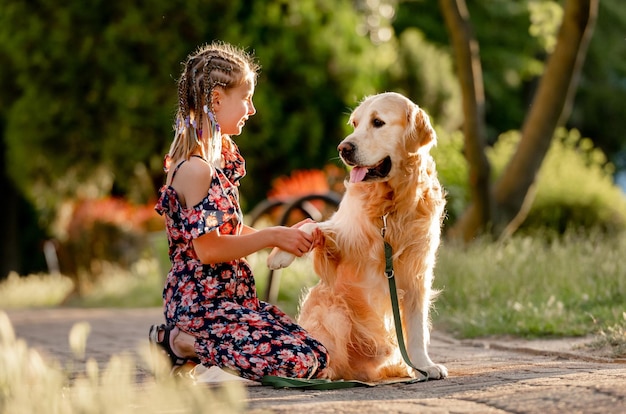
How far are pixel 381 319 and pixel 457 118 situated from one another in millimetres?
16028

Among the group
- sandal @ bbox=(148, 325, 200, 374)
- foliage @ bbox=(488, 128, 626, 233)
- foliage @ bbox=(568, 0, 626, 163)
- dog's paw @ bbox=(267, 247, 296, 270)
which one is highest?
foliage @ bbox=(568, 0, 626, 163)

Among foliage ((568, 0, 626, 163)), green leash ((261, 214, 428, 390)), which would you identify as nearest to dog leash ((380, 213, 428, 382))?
green leash ((261, 214, 428, 390))

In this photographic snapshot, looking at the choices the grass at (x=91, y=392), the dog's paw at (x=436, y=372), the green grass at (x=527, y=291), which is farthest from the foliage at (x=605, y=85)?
the grass at (x=91, y=392)

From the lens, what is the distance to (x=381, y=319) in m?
A: 4.70

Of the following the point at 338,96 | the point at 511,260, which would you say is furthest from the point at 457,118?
the point at 511,260

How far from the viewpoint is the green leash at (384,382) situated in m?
4.32

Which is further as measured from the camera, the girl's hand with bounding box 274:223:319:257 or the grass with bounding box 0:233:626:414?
the grass with bounding box 0:233:626:414

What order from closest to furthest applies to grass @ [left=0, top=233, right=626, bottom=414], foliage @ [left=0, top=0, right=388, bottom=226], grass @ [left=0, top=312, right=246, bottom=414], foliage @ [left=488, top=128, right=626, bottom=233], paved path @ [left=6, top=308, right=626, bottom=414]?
grass @ [left=0, top=312, right=246, bottom=414] < paved path @ [left=6, top=308, right=626, bottom=414] < grass @ [left=0, top=233, right=626, bottom=414] < foliage @ [left=488, top=128, right=626, bottom=233] < foliage @ [left=0, top=0, right=388, bottom=226]

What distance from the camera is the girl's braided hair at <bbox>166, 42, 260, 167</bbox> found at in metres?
4.61

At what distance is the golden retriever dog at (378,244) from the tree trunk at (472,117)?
5.78 meters

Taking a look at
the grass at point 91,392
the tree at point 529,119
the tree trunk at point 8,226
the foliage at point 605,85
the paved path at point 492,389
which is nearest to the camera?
the grass at point 91,392

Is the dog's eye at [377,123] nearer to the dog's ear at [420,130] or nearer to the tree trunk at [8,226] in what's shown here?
the dog's ear at [420,130]

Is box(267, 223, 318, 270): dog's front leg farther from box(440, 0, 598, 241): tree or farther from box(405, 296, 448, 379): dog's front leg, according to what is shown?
box(440, 0, 598, 241): tree

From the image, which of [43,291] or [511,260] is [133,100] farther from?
[511,260]
